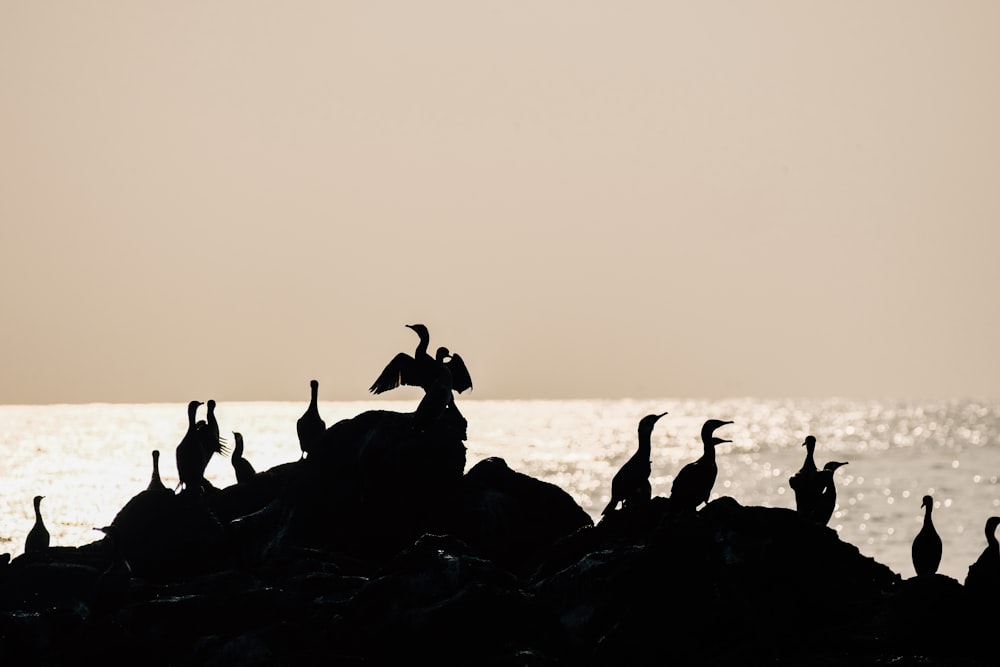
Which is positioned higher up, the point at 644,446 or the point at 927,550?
the point at 644,446

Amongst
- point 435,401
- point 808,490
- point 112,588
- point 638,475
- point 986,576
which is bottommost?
point 112,588

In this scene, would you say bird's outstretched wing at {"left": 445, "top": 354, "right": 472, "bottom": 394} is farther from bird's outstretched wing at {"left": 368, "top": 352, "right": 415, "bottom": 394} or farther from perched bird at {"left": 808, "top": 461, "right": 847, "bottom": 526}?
perched bird at {"left": 808, "top": 461, "right": 847, "bottom": 526}

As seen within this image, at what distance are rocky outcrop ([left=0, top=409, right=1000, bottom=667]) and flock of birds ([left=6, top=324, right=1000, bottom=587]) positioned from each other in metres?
0.55

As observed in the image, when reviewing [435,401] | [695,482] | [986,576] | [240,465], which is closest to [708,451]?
[695,482]

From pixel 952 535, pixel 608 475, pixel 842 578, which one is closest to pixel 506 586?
pixel 842 578

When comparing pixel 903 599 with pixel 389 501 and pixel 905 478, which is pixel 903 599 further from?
pixel 905 478

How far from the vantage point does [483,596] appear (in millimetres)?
22578

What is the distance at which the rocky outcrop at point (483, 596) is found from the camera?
22.2 metres

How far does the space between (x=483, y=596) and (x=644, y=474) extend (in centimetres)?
539

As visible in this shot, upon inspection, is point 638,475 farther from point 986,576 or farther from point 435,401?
point 986,576

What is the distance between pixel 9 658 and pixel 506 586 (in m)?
7.94

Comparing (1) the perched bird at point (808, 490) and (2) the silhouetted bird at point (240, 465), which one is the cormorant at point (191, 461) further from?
(1) the perched bird at point (808, 490)

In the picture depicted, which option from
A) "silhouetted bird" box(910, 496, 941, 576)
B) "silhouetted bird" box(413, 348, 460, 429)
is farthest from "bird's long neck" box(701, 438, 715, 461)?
"silhouetted bird" box(413, 348, 460, 429)

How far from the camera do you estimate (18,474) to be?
196000 mm
